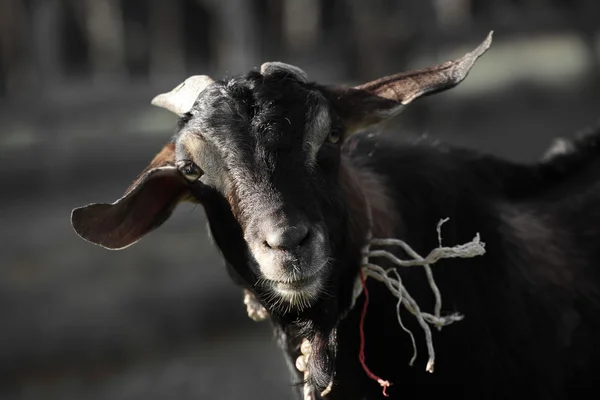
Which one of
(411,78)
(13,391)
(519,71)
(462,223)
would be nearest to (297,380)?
(462,223)

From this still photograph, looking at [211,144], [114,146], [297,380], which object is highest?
[211,144]

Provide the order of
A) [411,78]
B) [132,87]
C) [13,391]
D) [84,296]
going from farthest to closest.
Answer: [132,87]
[84,296]
[13,391]
[411,78]

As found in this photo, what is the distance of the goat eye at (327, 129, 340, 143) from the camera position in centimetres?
389

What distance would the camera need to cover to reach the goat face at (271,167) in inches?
139

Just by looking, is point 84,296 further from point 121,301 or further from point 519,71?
point 519,71

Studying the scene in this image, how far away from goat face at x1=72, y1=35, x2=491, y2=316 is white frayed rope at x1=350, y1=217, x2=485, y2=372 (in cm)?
27

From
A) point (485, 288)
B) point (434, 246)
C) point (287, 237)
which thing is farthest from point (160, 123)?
point (287, 237)

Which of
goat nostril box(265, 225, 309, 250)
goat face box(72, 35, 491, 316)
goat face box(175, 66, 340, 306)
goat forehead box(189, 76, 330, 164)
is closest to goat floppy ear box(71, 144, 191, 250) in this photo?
goat face box(72, 35, 491, 316)

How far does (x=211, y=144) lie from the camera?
3.80 metres

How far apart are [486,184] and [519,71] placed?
7.17 metres

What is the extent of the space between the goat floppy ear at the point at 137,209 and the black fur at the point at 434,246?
0.80 feet

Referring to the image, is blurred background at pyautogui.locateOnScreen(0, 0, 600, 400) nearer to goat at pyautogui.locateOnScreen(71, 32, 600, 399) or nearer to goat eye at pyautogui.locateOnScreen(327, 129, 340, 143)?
goat at pyautogui.locateOnScreen(71, 32, 600, 399)

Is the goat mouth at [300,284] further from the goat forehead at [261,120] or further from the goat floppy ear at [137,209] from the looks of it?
the goat floppy ear at [137,209]

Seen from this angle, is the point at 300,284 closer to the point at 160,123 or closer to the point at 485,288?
the point at 485,288
